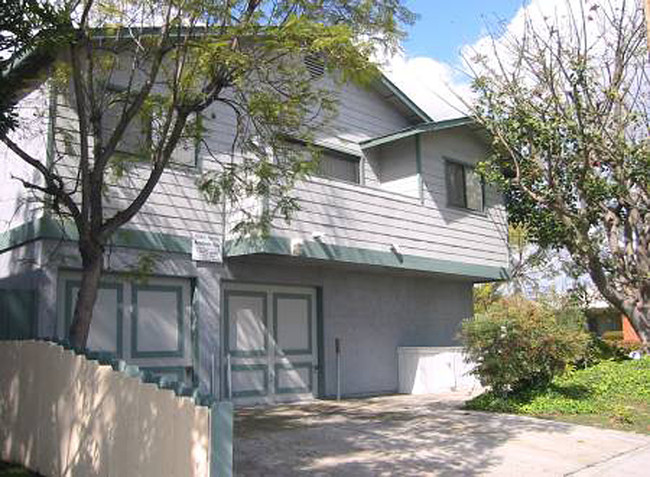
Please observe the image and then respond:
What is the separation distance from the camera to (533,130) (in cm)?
1744

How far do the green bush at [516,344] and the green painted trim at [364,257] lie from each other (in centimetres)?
255

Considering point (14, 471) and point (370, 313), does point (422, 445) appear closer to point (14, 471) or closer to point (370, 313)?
point (14, 471)

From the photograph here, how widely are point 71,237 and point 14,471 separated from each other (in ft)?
12.5

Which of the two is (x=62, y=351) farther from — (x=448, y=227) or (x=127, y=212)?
(x=448, y=227)

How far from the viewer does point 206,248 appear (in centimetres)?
1289

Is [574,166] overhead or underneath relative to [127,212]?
overhead

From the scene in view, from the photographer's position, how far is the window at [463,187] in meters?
17.9

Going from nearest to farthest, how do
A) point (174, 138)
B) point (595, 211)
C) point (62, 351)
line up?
point (62, 351) → point (174, 138) → point (595, 211)

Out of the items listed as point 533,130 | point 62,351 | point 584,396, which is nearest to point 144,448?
point 62,351

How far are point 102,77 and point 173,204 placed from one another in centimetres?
276

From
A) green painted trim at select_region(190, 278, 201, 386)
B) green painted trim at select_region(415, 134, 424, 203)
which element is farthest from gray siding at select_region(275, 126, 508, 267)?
green painted trim at select_region(190, 278, 201, 386)

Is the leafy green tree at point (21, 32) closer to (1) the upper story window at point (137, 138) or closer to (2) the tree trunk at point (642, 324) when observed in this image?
(1) the upper story window at point (137, 138)

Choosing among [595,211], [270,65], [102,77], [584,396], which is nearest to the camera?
[270,65]

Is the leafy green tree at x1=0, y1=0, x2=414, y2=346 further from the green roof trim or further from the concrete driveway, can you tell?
the green roof trim
